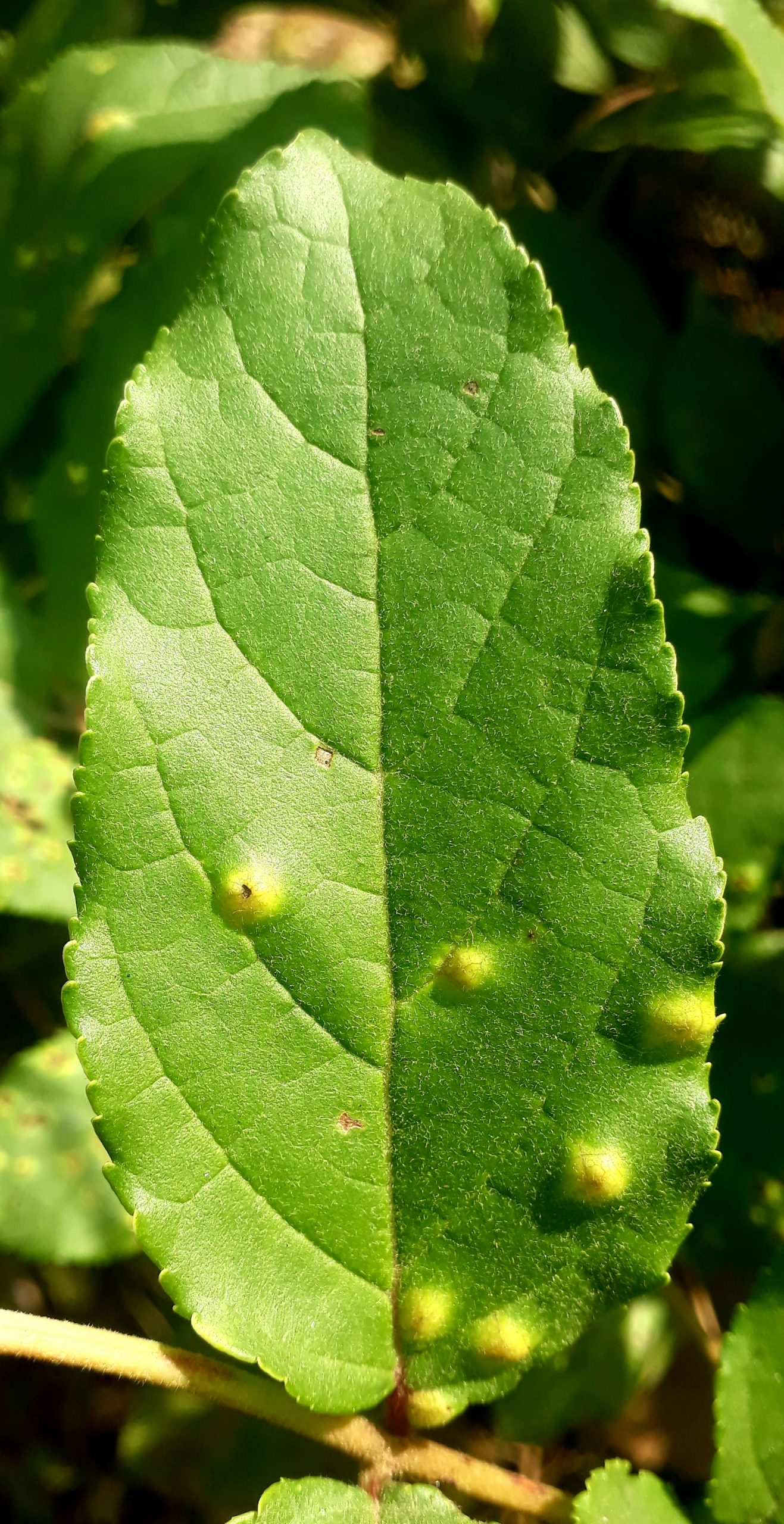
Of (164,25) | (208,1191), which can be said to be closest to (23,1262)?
(208,1191)

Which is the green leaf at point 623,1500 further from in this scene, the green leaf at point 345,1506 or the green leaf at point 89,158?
the green leaf at point 89,158

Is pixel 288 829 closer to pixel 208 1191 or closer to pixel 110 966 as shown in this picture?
pixel 110 966

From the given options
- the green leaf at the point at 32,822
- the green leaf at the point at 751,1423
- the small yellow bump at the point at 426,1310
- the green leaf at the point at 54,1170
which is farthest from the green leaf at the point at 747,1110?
the green leaf at the point at 32,822

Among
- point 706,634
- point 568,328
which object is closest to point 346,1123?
point 706,634

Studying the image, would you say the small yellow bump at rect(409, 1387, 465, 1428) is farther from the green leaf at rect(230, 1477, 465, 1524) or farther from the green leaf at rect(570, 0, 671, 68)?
the green leaf at rect(570, 0, 671, 68)

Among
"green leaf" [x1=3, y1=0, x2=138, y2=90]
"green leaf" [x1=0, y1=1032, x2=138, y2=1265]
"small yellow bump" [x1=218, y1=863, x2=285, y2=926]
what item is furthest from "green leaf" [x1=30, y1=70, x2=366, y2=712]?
"small yellow bump" [x1=218, y1=863, x2=285, y2=926]

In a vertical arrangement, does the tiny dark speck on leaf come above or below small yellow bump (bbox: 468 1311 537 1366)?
above
